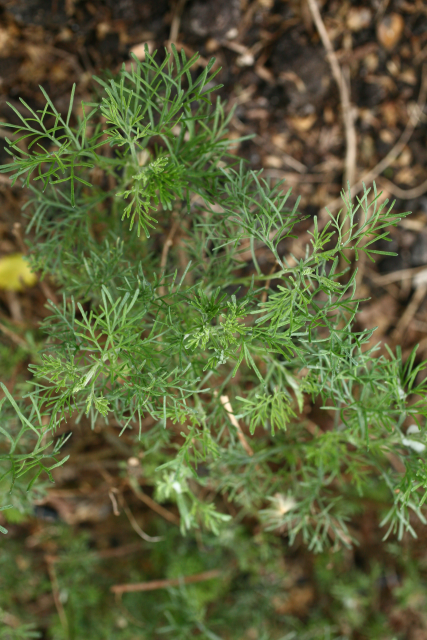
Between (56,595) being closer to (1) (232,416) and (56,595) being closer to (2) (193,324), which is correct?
(1) (232,416)

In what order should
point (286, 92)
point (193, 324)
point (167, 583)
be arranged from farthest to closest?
point (286, 92) → point (167, 583) → point (193, 324)

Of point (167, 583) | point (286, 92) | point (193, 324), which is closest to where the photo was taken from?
point (193, 324)

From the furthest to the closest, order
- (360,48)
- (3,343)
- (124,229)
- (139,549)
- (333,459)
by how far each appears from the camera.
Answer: (139,549) → (360,48) → (3,343) → (124,229) → (333,459)

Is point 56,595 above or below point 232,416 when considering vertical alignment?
below

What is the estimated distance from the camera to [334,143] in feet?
7.99

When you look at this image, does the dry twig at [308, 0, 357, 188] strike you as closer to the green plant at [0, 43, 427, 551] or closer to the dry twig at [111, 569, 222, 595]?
the green plant at [0, 43, 427, 551]

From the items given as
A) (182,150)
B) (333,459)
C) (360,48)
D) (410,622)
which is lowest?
(410,622)

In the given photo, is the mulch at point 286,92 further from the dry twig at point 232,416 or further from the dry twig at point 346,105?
the dry twig at point 232,416

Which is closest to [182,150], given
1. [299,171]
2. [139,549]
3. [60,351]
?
[60,351]

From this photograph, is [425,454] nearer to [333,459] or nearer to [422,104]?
[333,459]

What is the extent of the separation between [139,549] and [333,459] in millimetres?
1543

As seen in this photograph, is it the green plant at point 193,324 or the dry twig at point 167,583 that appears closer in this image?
the green plant at point 193,324

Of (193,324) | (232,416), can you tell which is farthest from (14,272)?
(232,416)

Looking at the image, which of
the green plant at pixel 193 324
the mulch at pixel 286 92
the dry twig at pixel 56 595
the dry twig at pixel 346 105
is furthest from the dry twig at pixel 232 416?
the dry twig at pixel 346 105
